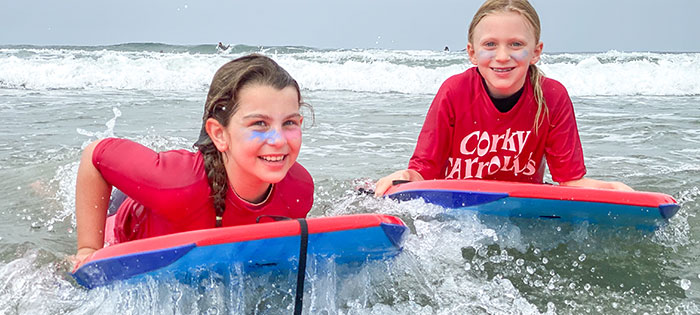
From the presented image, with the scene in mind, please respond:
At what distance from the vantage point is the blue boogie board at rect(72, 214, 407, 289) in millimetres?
2406

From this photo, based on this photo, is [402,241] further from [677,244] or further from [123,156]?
[677,244]

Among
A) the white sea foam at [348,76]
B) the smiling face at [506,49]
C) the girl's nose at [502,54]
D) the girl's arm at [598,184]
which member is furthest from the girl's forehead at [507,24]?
the white sea foam at [348,76]

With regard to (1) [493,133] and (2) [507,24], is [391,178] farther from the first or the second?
(2) [507,24]

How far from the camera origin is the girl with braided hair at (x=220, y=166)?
112 inches

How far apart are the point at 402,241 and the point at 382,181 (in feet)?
→ 4.50

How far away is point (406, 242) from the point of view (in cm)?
349

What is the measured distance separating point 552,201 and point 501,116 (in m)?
0.97

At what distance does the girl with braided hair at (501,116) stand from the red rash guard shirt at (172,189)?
110 centimetres

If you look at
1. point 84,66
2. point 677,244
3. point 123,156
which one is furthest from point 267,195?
point 84,66

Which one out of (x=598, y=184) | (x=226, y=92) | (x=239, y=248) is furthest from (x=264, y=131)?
(x=598, y=184)

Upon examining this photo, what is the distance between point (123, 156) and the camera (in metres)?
Answer: 2.94

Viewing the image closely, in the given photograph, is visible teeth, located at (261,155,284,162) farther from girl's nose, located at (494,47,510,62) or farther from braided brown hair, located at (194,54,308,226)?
girl's nose, located at (494,47,510,62)

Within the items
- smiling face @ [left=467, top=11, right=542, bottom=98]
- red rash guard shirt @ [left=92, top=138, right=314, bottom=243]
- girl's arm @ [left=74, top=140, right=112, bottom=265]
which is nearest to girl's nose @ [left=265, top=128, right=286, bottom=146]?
red rash guard shirt @ [left=92, top=138, right=314, bottom=243]

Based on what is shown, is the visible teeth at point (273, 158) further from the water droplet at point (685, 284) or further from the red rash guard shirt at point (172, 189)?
the water droplet at point (685, 284)
